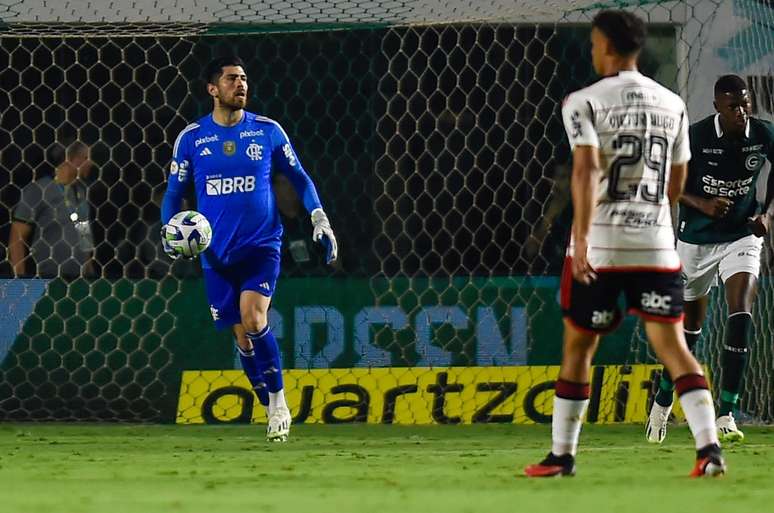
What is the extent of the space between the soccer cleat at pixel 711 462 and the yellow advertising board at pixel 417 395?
4191mm

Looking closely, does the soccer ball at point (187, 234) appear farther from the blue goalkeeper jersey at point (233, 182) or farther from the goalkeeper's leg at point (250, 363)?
the goalkeeper's leg at point (250, 363)

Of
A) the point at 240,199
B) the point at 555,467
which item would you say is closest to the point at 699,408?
the point at 555,467

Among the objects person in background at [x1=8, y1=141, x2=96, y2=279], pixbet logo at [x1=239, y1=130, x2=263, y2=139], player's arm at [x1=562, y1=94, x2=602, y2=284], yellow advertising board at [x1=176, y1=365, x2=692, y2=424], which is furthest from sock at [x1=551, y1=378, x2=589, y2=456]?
person in background at [x1=8, y1=141, x2=96, y2=279]

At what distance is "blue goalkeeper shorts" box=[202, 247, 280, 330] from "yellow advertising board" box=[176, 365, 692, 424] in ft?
4.12

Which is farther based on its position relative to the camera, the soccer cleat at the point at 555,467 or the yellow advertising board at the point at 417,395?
the yellow advertising board at the point at 417,395

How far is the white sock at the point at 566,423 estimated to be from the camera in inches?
231

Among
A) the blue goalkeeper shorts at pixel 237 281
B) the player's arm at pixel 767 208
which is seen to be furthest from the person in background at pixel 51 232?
the player's arm at pixel 767 208

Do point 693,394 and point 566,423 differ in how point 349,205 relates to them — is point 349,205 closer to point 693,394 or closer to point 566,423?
point 566,423

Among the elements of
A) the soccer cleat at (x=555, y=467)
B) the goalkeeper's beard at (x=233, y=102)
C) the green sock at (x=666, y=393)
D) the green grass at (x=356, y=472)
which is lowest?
the green grass at (x=356, y=472)

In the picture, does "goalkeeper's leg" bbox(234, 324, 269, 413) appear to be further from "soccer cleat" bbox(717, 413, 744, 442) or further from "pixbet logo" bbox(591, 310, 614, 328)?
"pixbet logo" bbox(591, 310, 614, 328)

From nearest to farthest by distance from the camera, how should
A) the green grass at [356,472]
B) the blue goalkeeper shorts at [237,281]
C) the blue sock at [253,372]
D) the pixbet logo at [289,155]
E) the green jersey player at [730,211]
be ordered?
the green grass at [356,472]
the green jersey player at [730,211]
the blue goalkeeper shorts at [237,281]
the pixbet logo at [289,155]
the blue sock at [253,372]

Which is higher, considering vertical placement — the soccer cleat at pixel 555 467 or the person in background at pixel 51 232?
the person in background at pixel 51 232

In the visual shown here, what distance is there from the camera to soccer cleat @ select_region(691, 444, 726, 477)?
5.77m

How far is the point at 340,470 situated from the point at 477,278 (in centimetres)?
381
